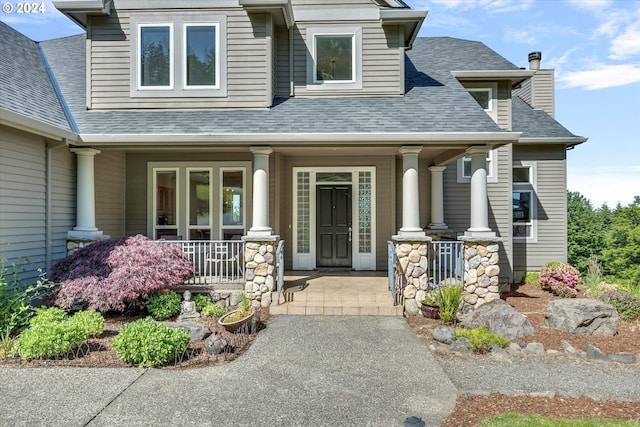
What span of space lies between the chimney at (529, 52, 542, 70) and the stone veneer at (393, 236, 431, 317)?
9.23 m

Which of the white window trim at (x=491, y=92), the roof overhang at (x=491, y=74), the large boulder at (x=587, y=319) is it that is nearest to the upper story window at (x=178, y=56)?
the roof overhang at (x=491, y=74)

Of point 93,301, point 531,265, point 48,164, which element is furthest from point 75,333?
point 531,265

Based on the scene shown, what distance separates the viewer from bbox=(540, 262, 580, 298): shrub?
9352 millimetres

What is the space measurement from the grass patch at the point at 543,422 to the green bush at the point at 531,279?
7.93 metres

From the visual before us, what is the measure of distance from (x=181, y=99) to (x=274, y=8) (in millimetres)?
2653

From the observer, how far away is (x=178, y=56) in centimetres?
814

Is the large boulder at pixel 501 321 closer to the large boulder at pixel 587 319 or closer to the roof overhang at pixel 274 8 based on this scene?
the large boulder at pixel 587 319

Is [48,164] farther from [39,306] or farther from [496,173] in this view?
[496,173]

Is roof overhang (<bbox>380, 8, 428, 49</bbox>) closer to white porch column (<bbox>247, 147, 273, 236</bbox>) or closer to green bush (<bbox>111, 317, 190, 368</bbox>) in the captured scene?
white porch column (<bbox>247, 147, 273, 236</bbox>)

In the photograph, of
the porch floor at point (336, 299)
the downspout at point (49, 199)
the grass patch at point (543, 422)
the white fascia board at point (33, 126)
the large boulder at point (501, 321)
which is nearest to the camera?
the grass patch at point (543, 422)

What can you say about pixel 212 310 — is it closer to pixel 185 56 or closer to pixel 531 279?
pixel 185 56

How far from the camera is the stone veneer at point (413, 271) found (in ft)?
23.2

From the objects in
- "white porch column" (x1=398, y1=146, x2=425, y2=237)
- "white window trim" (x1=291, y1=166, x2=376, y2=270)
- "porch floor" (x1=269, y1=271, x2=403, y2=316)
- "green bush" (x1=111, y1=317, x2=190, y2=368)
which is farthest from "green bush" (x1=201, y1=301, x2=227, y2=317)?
"white porch column" (x1=398, y1=146, x2=425, y2=237)

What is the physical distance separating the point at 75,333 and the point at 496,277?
675 centimetres
